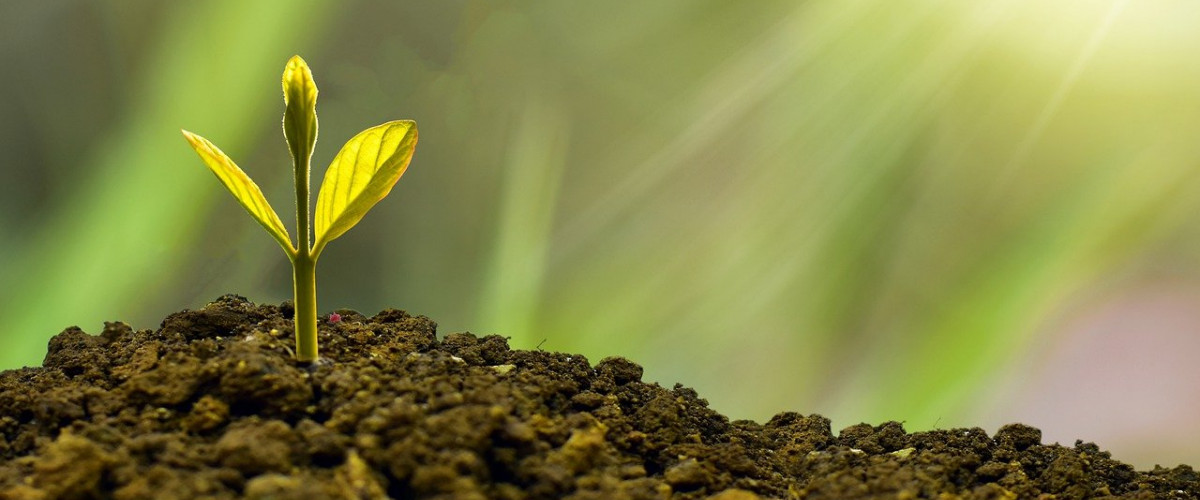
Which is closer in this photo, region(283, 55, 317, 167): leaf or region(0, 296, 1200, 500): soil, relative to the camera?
region(0, 296, 1200, 500): soil

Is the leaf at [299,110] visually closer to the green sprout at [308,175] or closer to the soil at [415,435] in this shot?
the green sprout at [308,175]

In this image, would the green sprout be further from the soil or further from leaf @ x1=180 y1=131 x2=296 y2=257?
the soil

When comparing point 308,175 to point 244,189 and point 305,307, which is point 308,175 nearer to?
point 244,189

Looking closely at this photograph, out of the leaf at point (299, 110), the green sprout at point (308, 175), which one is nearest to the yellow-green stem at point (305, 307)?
the green sprout at point (308, 175)

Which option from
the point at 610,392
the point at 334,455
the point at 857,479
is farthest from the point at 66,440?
the point at 857,479

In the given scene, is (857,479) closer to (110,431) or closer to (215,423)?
(215,423)

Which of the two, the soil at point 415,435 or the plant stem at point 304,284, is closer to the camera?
the soil at point 415,435

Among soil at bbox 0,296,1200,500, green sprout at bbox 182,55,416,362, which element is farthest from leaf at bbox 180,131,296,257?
soil at bbox 0,296,1200,500
